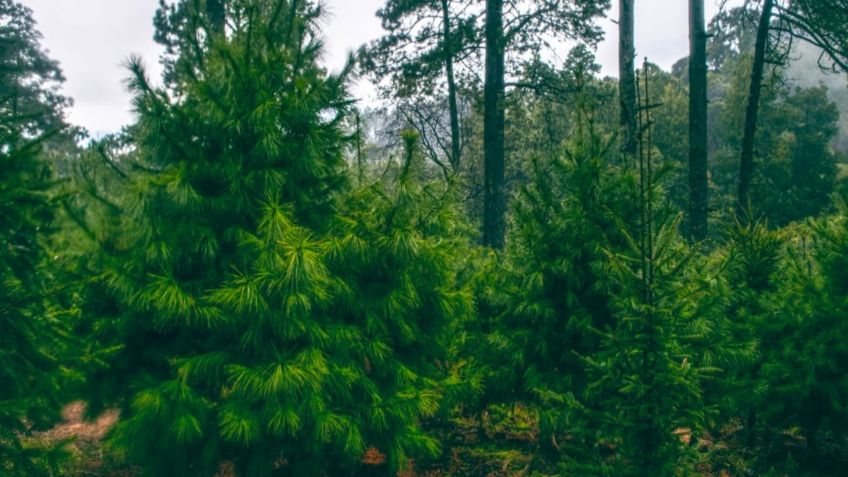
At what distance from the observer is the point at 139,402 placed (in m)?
4.32

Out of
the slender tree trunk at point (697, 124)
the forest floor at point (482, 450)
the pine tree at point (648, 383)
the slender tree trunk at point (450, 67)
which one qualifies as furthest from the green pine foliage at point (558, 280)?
the slender tree trunk at point (450, 67)

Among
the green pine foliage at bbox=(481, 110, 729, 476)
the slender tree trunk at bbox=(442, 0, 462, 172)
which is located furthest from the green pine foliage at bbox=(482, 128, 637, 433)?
the slender tree trunk at bbox=(442, 0, 462, 172)

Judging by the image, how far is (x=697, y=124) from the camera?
37.0 feet

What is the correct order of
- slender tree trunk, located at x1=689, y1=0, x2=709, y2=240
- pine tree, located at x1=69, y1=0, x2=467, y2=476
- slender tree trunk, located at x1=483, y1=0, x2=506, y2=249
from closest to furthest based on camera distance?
pine tree, located at x1=69, y1=0, x2=467, y2=476 < slender tree trunk, located at x1=689, y1=0, x2=709, y2=240 < slender tree trunk, located at x1=483, y1=0, x2=506, y2=249

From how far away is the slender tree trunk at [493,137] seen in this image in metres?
13.1

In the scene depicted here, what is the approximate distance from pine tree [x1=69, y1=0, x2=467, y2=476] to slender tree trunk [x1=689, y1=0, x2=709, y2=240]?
716 cm

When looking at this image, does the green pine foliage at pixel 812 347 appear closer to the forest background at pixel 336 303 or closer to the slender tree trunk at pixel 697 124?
the forest background at pixel 336 303

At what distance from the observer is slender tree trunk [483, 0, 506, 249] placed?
42.9 ft

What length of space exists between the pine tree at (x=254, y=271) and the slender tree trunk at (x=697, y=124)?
716 cm

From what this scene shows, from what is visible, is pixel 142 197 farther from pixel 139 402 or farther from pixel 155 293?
pixel 139 402

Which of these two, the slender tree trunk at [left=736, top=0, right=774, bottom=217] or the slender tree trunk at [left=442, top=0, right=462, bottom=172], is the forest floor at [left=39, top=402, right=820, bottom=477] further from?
the slender tree trunk at [left=442, top=0, right=462, bottom=172]

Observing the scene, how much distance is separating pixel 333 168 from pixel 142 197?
1.70m

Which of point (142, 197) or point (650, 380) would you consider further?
point (142, 197)

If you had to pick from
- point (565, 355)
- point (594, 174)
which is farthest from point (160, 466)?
point (594, 174)
